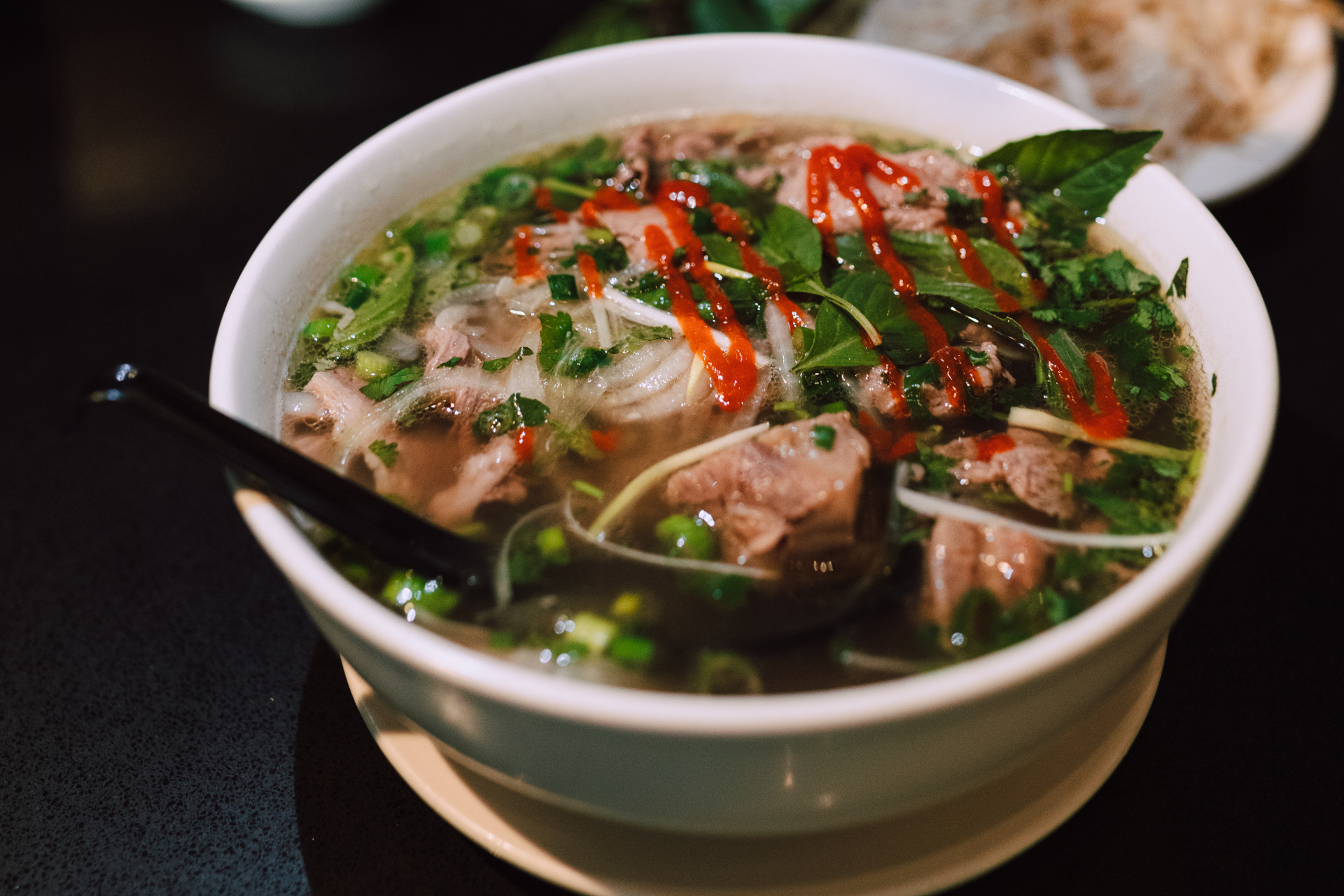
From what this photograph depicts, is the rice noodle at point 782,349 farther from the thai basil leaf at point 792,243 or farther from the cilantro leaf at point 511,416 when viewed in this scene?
the cilantro leaf at point 511,416

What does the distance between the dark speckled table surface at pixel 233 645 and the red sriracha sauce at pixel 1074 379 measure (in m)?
0.51

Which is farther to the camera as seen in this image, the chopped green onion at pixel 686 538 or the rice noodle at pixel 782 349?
the rice noodle at pixel 782 349

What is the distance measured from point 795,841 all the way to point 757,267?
1192 millimetres

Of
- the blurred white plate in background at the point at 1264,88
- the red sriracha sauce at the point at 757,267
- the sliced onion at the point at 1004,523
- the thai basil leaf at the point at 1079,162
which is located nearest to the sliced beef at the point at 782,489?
the sliced onion at the point at 1004,523

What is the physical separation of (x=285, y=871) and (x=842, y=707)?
1.10 metres

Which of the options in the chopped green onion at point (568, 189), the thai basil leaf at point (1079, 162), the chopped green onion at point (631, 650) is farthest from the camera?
the chopped green onion at point (568, 189)

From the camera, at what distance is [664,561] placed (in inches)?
61.2

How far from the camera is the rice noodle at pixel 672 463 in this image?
5.44 ft

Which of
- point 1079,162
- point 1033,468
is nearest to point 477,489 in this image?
point 1033,468

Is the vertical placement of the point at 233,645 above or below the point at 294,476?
below

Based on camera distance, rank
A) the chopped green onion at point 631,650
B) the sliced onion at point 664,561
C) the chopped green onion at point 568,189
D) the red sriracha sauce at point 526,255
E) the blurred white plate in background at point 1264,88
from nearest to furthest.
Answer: the chopped green onion at point 631,650 < the sliced onion at point 664,561 < the red sriracha sauce at point 526,255 < the chopped green onion at point 568,189 < the blurred white plate in background at point 1264,88

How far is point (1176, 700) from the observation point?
1717 millimetres

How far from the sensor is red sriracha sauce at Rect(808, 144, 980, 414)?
69.9 inches

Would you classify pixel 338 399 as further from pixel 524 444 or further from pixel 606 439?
pixel 606 439
